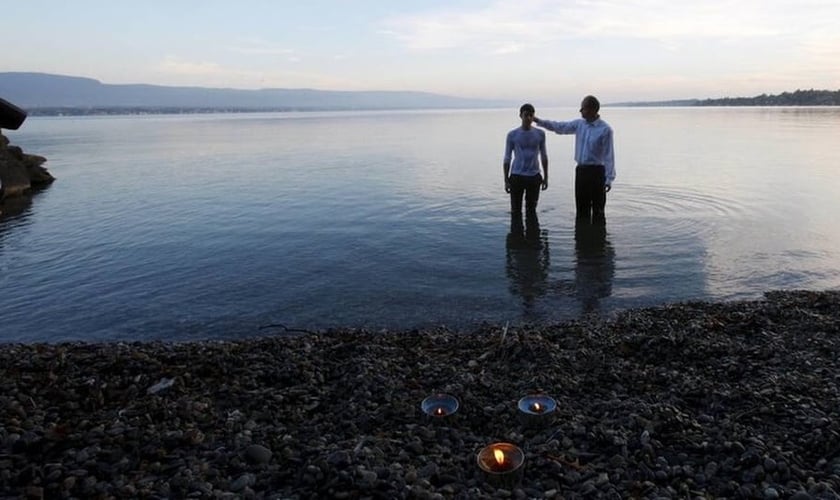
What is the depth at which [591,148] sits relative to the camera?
1410cm

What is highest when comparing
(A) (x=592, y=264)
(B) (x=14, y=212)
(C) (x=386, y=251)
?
(B) (x=14, y=212)

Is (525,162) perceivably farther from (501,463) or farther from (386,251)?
(501,463)

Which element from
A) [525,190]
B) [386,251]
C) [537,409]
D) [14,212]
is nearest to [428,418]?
[537,409]

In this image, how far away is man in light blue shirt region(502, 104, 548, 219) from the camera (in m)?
14.6

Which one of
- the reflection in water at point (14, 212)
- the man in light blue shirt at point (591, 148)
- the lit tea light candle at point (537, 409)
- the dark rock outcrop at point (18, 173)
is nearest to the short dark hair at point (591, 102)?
the man in light blue shirt at point (591, 148)

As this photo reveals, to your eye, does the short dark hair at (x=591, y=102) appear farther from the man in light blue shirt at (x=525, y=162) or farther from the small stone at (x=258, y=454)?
the small stone at (x=258, y=454)

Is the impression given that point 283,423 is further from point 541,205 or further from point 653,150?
point 653,150

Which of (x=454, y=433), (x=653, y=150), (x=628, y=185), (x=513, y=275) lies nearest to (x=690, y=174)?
(x=628, y=185)

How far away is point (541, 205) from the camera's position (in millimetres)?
20859

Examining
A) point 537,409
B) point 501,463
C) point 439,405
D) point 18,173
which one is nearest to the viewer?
point 501,463

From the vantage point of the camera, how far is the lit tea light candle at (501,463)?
4.57 metres

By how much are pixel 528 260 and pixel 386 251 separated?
12.1 ft

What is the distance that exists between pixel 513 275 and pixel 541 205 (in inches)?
352

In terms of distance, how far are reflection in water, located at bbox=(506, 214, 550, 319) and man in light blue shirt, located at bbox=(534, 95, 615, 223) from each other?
1828 mm
